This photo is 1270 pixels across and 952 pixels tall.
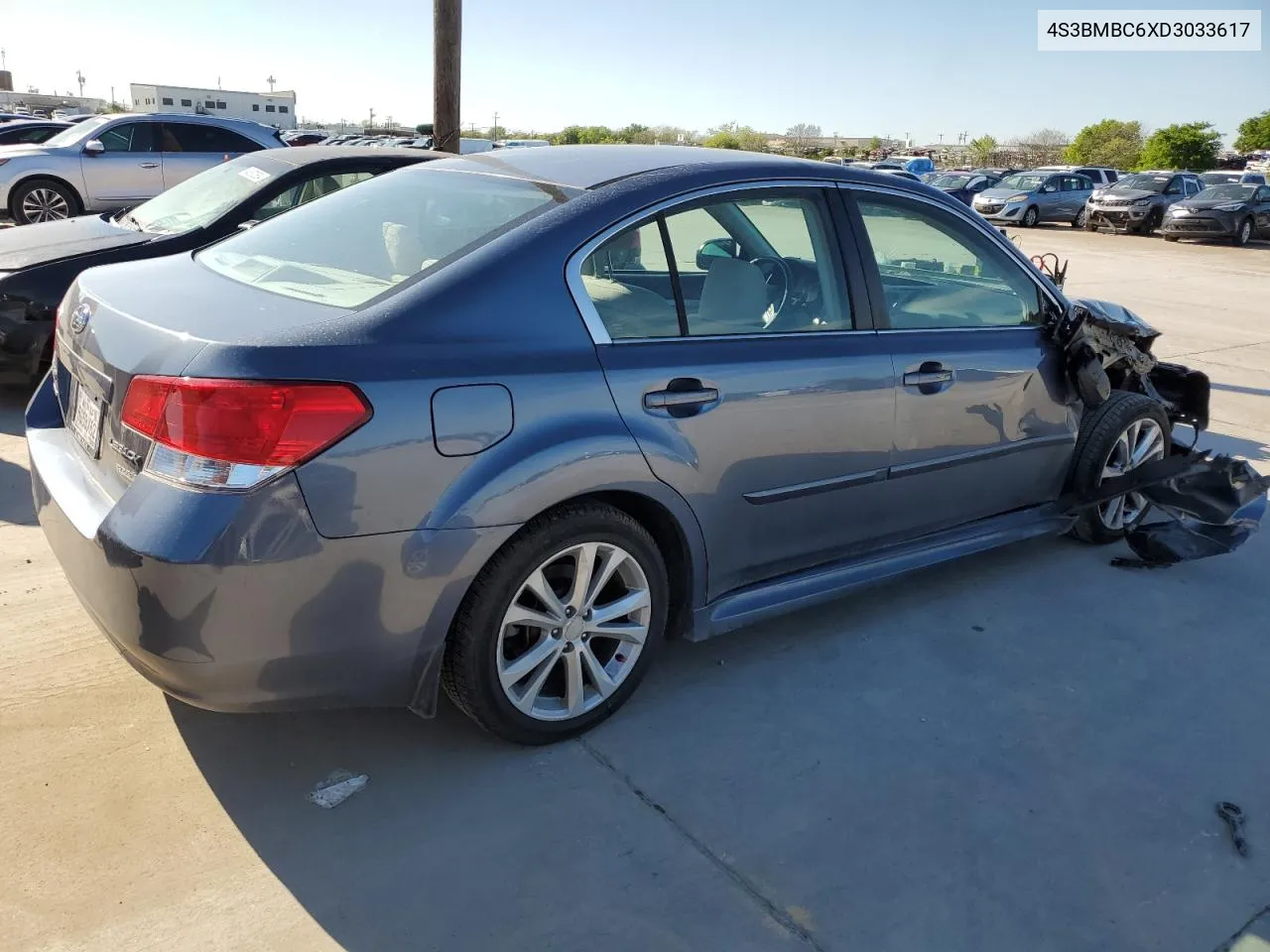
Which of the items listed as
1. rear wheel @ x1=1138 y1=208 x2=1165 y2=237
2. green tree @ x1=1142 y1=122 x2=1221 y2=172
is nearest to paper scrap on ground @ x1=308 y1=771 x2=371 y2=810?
rear wheel @ x1=1138 y1=208 x2=1165 y2=237

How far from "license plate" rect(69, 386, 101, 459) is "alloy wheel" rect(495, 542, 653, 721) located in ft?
3.80

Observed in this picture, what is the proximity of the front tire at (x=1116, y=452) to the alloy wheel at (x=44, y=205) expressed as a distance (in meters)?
12.6

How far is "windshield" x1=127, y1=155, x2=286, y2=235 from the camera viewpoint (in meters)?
6.29

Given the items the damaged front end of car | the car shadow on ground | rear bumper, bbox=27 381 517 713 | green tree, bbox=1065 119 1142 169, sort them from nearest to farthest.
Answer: rear bumper, bbox=27 381 517 713
the damaged front end of car
the car shadow on ground
green tree, bbox=1065 119 1142 169

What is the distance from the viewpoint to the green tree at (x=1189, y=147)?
49562mm

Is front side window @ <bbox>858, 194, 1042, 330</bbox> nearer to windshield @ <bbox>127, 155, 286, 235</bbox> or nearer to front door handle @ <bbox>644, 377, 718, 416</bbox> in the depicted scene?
front door handle @ <bbox>644, 377, 718, 416</bbox>

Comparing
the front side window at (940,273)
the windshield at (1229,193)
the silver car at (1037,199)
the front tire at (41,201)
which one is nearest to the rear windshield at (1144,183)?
the silver car at (1037,199)

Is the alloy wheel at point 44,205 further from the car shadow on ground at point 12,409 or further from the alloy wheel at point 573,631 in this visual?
the alloy wheel at point 573,631

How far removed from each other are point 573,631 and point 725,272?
1261 millimetres

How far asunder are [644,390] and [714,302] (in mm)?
494

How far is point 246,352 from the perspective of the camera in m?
2.31

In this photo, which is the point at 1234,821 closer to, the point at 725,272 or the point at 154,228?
the point at 725,272

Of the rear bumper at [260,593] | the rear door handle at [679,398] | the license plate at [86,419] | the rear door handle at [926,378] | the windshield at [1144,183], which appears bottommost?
the rear bumper at [260,593]

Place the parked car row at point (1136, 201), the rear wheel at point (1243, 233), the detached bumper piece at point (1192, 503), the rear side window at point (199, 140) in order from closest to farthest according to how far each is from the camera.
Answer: the detached bumper piece at point (1192, 503), the rear side window at point (199, 140), the parked car row at point (1136, 201), the rear wheel at point (1243, 233)
